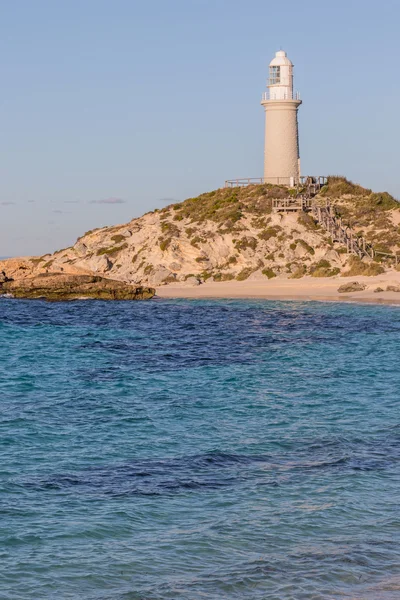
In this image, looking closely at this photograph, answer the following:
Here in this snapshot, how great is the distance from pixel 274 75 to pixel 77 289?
31.7 metres

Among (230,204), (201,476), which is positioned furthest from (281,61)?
(201,476)

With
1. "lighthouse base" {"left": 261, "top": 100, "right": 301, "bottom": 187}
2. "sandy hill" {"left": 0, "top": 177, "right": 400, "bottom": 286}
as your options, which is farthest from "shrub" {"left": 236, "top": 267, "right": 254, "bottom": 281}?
"lighthouse base" {"left": 261, "top": 100, "right": 301, "bottom": 187}

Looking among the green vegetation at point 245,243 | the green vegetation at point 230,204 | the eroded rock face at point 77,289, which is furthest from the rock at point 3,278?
the green vegetation at point 245,243

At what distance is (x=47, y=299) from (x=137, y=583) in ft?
172

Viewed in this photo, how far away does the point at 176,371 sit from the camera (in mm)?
28125

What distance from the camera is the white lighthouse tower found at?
7744 cm

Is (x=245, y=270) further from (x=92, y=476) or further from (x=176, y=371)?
(x=92, y=476)

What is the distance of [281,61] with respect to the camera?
76.6 m

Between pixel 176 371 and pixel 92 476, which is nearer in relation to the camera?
pixel 92 476

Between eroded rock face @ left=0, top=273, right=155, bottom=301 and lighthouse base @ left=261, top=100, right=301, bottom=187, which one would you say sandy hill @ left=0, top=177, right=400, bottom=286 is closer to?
lighthouse base @ left=261, top=100, right=301, bottom=187

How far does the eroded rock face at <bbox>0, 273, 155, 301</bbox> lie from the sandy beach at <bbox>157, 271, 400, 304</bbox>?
8.75 feet

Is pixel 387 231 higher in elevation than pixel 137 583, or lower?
higher

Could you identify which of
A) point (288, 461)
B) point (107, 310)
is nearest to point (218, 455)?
point (288, 461)

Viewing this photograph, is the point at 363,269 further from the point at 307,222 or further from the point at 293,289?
the point at 307,222
